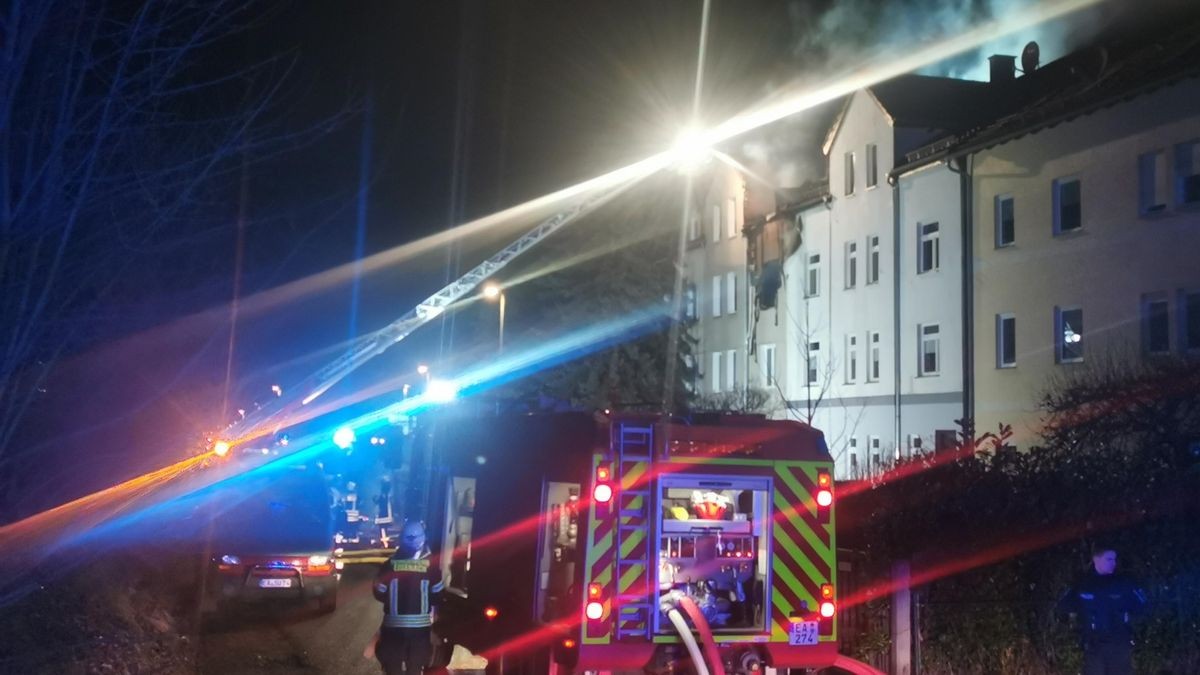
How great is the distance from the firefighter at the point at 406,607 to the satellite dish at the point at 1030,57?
22896 mm

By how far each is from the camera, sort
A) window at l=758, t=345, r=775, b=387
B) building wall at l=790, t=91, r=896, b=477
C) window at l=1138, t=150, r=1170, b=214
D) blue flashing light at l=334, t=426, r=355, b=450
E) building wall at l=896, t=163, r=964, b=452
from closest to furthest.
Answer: window at l=1138, t=150, r=1170, b=214
blue flashing light at l=334, t=426, r=355, b=450
building wall at l=896, t=163, r=964, b=452
building wall at l=790, t=91, r=896, b=477
window at l=758, t=345, r=775, b=387

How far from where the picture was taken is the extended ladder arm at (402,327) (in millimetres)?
27281

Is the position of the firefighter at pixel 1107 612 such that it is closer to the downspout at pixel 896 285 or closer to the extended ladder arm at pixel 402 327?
the downspout at pixel 896 285

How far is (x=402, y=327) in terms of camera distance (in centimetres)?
2853

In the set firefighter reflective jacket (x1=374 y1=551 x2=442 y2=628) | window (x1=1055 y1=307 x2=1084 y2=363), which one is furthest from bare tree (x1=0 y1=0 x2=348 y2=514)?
window (x1=1055 y1=307 x2=1084 y2=363)

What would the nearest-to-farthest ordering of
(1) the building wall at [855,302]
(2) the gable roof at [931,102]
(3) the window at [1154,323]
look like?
(3) the window at [1154,323], (1) the building wall at [855,302], (2) the gable roof at [931,102]

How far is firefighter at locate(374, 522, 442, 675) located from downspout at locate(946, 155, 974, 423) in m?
17.2

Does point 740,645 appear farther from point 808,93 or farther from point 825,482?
point 808,93

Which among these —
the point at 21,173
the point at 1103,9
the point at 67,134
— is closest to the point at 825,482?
the point at 67,134

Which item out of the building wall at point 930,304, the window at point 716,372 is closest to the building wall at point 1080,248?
the building wall at point 930,304

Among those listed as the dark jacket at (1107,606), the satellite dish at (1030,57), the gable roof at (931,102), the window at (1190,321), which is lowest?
the dark jacket at (1107,606)

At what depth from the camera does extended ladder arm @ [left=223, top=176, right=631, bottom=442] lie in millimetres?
27281

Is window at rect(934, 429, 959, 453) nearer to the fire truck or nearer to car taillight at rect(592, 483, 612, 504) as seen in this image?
the fire truck

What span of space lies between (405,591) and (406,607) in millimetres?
118
